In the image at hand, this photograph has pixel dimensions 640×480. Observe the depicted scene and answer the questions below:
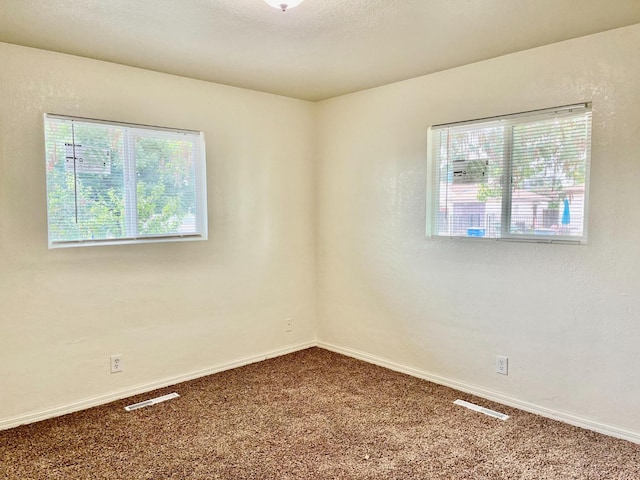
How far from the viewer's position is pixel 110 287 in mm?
3178

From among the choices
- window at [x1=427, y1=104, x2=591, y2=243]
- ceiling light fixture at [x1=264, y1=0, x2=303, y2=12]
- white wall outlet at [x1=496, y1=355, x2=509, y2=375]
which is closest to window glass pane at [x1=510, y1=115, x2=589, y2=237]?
window at [x1=427, y1=104, x2=591, y2=243]

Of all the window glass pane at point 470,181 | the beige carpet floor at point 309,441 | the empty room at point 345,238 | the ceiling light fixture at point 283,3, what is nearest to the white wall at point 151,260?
the empty room at point 345,238

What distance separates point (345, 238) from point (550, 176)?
5.97 ft

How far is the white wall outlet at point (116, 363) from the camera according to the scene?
320cm

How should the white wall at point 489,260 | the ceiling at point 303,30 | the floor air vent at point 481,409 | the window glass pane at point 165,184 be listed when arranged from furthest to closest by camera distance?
the window glass pane at point 165,184, the floor air vent at point 481,409, the white wall at point 489,260, the ceiling at point 303,30

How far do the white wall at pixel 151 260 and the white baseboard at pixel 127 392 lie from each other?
0.03m

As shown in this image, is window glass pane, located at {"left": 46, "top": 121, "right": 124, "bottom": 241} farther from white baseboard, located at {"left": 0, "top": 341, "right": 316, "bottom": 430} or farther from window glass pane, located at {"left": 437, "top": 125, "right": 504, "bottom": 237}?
window glass pane, located at {"left": 437, "top": 125, "right": 504, "bottom": 237}

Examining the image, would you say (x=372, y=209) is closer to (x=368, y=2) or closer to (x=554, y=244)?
(x=554, y=244)

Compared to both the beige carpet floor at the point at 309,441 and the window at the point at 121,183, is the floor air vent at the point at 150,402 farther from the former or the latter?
the window at the point at 121,183

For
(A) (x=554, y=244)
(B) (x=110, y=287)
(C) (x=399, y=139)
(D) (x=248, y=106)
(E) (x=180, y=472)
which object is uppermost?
(D) (x=248, y=106)

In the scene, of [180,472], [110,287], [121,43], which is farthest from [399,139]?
[180,472]

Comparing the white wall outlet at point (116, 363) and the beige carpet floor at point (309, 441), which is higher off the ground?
the white wall outlet at point (116, 363)

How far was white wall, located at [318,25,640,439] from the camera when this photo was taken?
260 cm

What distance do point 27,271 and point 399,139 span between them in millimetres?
2791
